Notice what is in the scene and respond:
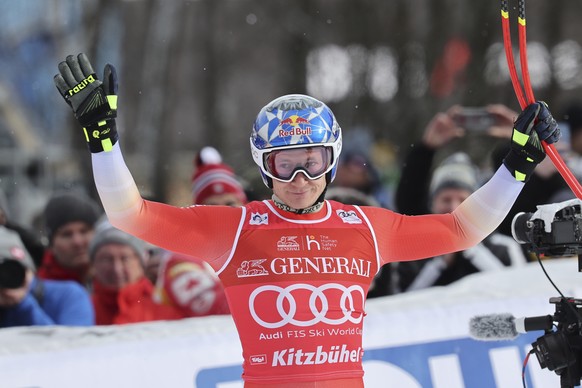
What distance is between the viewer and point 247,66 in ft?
70.3

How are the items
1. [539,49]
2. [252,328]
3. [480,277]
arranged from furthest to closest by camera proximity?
[539,49] < [480,277] < [252,328]

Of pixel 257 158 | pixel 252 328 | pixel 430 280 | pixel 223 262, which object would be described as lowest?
pixel 252 328

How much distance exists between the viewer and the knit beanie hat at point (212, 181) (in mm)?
6301

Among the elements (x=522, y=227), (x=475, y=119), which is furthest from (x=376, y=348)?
(x=475, y=119)

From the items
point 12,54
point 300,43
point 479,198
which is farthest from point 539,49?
point 479,198

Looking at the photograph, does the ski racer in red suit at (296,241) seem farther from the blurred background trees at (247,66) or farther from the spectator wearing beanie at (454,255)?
the blurred background trees at (247,66)

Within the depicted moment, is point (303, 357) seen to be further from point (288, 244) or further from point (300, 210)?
point (300, 210)

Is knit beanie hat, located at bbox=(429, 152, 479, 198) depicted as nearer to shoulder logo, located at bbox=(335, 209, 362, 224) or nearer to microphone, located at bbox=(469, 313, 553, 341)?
shoulder logo, located at bbox=(335, 209, 362, 224)

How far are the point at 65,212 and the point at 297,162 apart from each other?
2.96 meters

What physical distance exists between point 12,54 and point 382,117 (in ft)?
21.3

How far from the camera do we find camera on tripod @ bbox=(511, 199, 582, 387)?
143 inches

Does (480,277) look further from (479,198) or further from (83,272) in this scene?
(83,272)

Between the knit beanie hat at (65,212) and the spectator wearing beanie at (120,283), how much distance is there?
439mm

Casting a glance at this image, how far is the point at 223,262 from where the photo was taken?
404 cm
